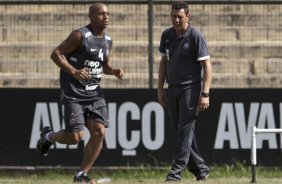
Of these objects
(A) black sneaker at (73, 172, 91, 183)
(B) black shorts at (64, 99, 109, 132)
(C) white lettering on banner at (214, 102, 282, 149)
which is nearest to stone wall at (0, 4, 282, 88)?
(C) white lettering on banner at (214, 102, 282, 149)

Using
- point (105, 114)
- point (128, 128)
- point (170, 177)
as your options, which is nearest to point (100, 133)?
point (105, 114)

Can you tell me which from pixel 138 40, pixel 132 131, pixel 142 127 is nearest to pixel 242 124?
pixel 142 127

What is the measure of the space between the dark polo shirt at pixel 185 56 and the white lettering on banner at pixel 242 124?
294 centimetres

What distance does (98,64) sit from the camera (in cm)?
1113

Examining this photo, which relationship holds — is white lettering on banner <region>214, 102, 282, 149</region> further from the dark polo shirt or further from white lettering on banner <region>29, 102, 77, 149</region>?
the dark polo shirt

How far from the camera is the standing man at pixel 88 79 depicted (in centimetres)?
1103

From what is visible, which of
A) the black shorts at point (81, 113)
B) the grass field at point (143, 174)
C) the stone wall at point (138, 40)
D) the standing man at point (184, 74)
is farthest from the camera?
the stone wall at point (138, 40)

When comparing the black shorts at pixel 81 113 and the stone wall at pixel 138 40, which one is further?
the stone wall at pixel 138 40

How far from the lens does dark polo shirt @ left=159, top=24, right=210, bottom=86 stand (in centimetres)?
1103

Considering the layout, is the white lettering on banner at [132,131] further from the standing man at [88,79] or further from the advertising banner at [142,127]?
the standing man at [88,79]

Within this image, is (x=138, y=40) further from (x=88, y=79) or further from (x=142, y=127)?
(x=88, y=79)

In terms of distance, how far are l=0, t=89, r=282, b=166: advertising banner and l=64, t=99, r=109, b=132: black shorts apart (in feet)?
9.23

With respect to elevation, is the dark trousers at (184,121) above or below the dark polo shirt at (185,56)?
below

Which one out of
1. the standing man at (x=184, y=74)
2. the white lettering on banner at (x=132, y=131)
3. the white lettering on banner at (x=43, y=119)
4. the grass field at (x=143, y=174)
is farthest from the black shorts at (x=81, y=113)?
the white lettering on banner at (x=43, y=119)
